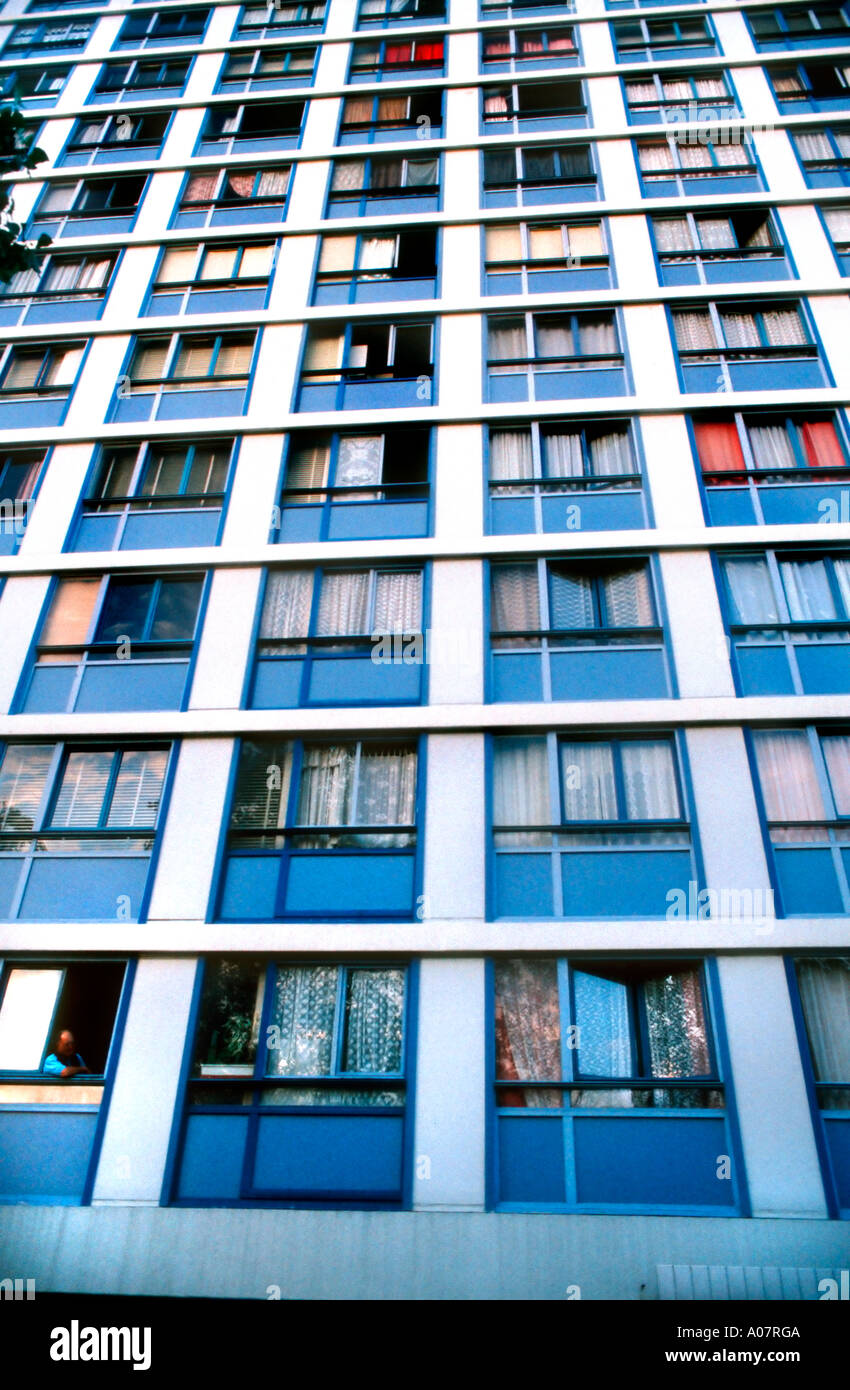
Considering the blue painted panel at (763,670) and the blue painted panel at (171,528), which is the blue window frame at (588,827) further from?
the blue painted panel at (171,528)

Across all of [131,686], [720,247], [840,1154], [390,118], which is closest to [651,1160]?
[840,1154]

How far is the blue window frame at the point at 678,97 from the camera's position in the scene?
1803 cm

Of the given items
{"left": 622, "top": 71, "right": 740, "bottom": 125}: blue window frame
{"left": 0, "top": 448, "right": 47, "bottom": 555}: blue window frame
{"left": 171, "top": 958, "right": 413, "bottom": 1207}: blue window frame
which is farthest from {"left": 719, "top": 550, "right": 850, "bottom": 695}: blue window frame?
{"left": 622, "top": 71, "right": 740, "bottom": 125}: blue window frame

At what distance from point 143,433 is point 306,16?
49.0 ft

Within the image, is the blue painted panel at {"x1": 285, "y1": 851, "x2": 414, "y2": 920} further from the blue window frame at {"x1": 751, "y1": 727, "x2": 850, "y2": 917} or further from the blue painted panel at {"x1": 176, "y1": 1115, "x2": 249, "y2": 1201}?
the blue window frame at {"x1": 751, "y1": 727, "x2": 850, "y2": 917}

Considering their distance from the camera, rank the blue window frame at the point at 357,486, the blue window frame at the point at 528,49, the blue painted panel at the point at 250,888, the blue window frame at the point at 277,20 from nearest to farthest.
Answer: the blue painted panel at the point at 250,888 < the blue window frame at the point at 357,486 < the blue window frame at the point at 528,49 < the blue window frame at the point at 277,20

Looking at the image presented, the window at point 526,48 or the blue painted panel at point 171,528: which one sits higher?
the window at point 526,48

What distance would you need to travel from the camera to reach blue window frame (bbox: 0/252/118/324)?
16.6 metres

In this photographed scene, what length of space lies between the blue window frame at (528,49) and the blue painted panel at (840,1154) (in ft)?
70.2

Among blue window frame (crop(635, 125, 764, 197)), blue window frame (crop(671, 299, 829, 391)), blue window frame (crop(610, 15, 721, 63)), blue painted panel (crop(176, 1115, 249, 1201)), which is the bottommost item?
blue painted panel (crop(176, 1115, 249, 1201))

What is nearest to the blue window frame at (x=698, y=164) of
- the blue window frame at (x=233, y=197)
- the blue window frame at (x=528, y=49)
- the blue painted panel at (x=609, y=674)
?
the blue window frame at (x=528, y=49)

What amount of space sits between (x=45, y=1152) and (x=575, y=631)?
889cm

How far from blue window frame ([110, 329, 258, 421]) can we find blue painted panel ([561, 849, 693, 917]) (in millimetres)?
9593

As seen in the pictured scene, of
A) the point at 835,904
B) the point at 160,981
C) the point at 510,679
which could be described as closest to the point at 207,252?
the point at 510,679
